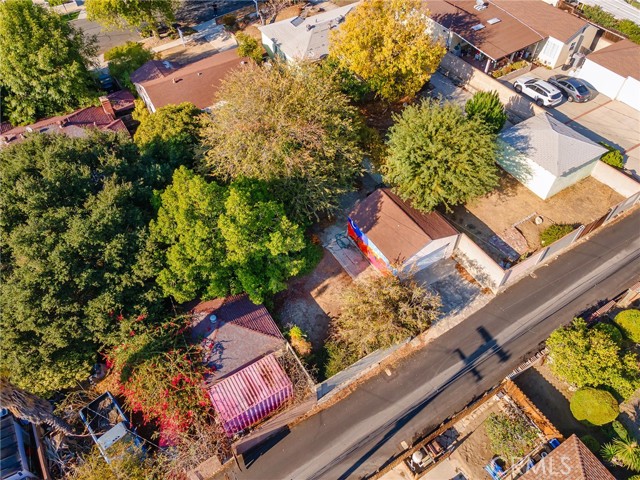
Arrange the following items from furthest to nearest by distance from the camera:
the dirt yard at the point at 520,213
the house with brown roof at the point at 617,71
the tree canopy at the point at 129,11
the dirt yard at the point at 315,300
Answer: the tree canopy at the point at 129,11, the house with brown roof at the point at 617,71, the dirt yard at the point at 520,213, the dirt yard at the point at 315,300

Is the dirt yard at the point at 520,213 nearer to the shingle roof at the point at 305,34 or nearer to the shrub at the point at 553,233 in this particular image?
the shrub at the point at 553,233

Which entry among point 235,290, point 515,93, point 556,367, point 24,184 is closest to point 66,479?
point 235,290

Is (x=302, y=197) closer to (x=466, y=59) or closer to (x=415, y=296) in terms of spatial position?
(x=415, y=296)

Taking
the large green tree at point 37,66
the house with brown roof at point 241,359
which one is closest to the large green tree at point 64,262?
the house with brown roof at point 241,359

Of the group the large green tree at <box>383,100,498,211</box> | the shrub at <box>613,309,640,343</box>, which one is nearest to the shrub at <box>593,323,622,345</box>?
the shrub at <box>613,309,640,343</box>

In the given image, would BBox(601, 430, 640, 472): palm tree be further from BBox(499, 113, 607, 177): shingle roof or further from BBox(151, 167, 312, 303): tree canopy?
BBox(151, 167, 312, 303): tree canopy

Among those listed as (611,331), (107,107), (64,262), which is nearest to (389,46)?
(611,331)
